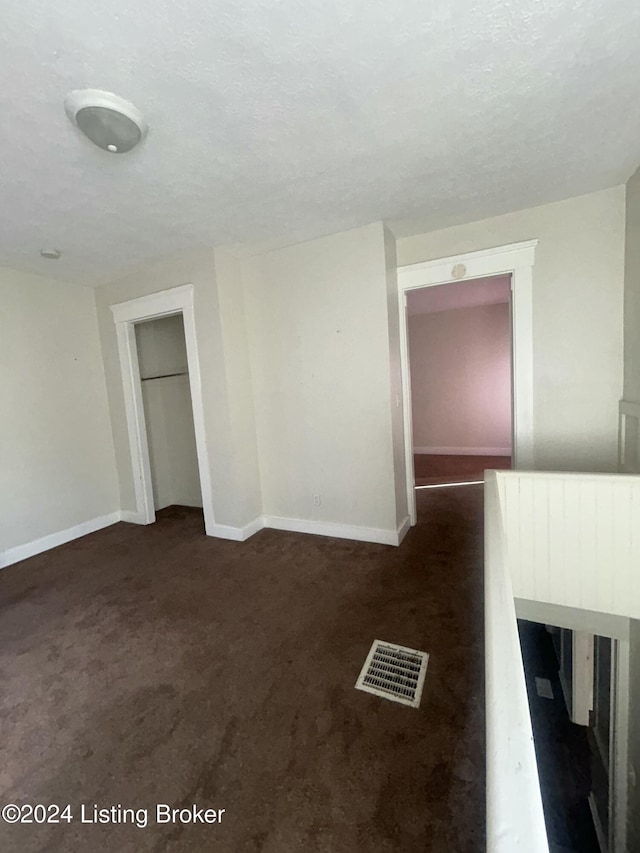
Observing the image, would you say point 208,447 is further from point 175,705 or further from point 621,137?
point 621,137

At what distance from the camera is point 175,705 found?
1.57 meters

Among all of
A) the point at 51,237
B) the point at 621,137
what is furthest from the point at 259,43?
the point at 51,237

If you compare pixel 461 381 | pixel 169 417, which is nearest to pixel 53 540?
pixel 169 417

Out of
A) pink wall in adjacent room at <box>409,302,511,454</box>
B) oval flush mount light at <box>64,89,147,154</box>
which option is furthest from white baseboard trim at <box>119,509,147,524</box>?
pink wall in adjacent room at <box>409,302,511,454</box>

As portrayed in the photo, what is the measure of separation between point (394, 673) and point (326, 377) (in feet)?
6.90

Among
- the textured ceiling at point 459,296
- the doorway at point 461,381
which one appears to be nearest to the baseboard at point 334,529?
the doorway at point 461,381

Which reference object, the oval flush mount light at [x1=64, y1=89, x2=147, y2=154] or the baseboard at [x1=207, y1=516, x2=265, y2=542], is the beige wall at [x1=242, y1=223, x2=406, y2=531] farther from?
the oval flush mount light at [x1=64, y1=89, x2=147, y2=154]

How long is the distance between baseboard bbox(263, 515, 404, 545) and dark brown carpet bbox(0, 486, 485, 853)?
158 mm

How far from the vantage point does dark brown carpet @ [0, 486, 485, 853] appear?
1130mm

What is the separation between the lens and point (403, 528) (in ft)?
9.96

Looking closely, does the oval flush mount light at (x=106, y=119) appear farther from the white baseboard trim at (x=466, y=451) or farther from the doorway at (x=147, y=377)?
the white baseboard trim at (x=466, y=451)

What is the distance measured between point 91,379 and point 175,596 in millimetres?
2529

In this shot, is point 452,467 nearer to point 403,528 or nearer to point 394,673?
point 403,528

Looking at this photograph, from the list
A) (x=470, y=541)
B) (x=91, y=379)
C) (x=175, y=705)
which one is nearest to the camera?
(x=175, y=705)
